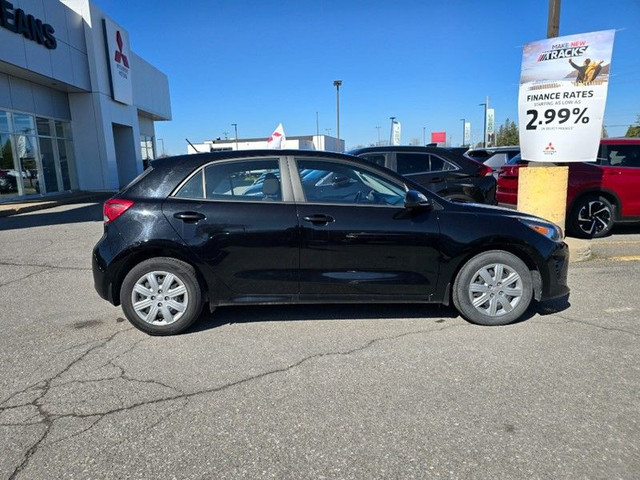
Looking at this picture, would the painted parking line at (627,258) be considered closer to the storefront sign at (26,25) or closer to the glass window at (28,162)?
the storefront sign at (26,25)

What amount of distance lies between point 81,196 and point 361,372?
56.1ft

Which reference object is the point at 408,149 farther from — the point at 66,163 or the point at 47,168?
the point at 66,163

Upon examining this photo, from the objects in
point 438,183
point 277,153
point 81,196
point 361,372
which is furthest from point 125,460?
point 81,196

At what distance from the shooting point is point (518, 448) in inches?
92.7

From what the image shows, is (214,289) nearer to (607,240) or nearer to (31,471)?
(31,471)

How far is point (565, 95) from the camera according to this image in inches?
246

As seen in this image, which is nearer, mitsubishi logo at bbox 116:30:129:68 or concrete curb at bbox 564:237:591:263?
concrete curb at bbox 564:237:591:263

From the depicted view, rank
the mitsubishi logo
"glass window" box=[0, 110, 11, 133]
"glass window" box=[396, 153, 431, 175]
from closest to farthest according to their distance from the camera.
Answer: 1. "glass window" box=[396, 153, 431, 175]
2. "glass window" box=[0, 110, 11, 133]
3. the mitsubishi logo

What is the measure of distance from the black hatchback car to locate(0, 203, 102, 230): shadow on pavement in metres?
8.38

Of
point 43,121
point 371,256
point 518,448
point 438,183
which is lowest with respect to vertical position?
point 518,448

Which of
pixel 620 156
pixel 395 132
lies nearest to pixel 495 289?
pixel 620 156

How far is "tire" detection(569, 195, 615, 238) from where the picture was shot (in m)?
7.45

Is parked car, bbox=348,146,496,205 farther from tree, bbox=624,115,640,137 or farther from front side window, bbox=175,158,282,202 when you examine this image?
tree, bbox=624,115,640,137

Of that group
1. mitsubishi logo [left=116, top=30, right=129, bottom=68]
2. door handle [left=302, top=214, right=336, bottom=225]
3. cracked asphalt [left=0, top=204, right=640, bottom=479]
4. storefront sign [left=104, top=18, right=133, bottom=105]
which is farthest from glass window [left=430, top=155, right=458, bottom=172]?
mitsubishi logo [left=116, top=30, right=129, bottom=68]
